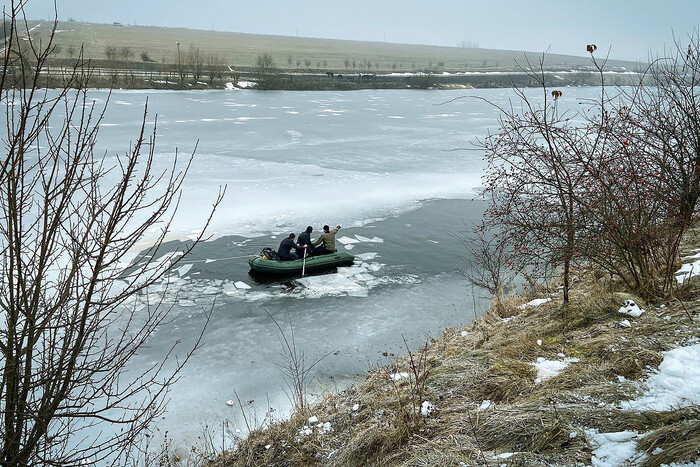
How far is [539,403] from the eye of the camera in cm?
358

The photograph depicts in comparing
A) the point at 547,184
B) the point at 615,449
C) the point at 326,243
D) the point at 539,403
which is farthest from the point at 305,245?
the point at 615,449

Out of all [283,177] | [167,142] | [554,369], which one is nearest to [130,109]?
[167,142]

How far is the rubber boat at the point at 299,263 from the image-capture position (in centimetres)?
1036

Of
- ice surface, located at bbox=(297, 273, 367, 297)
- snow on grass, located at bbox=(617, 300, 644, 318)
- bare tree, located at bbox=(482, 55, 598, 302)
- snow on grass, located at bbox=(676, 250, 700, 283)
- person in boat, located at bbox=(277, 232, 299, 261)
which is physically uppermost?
bare tree, located at bbox=(482, 55, 598, 302)

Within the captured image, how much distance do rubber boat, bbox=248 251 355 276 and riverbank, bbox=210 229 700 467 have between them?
4583 mm

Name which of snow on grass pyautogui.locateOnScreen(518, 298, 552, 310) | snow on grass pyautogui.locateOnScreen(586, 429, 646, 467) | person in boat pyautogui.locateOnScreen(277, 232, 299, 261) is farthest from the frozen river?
snow on grass pyautogui.locateOnScreen(586, 429, 646, 467)

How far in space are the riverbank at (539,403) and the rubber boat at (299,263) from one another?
4.58 m

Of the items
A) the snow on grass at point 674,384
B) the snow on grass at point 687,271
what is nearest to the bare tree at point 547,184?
the snow on grass at point 687,271

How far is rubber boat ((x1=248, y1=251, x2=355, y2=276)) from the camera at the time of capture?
10.4 metres

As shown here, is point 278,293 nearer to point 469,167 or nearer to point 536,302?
point 536,302

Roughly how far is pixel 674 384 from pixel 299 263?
26.5 feet

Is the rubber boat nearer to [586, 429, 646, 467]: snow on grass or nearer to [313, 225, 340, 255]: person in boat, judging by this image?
[313, 225, 340, 255]: person in boat

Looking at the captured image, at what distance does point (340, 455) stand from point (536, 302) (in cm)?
427

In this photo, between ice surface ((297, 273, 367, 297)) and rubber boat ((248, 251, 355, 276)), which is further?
rubber boat ((248, 251, 355, 276))
